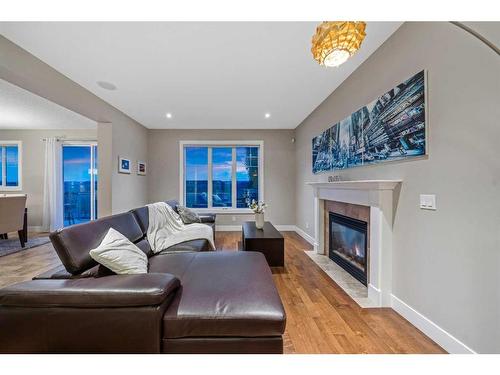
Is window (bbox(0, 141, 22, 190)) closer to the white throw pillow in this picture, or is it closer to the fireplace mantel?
the white throw pillow

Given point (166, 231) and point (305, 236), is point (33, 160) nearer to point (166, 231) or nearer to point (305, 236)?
point (166, 231)

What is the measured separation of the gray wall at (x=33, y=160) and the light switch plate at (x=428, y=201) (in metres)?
7.28

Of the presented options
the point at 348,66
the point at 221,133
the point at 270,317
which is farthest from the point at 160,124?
the point at 270,317

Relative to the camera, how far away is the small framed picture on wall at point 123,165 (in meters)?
4.26

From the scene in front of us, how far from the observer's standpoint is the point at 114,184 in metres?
4.08

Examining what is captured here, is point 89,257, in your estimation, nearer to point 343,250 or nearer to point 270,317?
point 270,317

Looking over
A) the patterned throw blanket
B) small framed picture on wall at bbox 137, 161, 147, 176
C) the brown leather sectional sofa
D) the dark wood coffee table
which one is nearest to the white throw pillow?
the brown leather sectional sofa

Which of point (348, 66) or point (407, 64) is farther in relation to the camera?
point (348, 66)

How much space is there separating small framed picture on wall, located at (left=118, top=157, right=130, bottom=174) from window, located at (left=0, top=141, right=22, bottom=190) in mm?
3518

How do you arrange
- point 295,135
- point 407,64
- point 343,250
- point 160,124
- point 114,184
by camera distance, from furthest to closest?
point 295,135 < point 160,124 < point 114,184 < point 343,250 < point 407,64

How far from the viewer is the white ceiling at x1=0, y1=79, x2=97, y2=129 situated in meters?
3.61

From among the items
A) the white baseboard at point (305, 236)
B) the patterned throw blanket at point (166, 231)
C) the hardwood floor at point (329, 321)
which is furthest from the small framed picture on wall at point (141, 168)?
the white baseboard at point (305, 236)

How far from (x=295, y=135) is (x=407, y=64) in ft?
12.6

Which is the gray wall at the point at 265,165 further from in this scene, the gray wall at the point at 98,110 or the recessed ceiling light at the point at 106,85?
the recessed ceiling light at the point at 106,85
